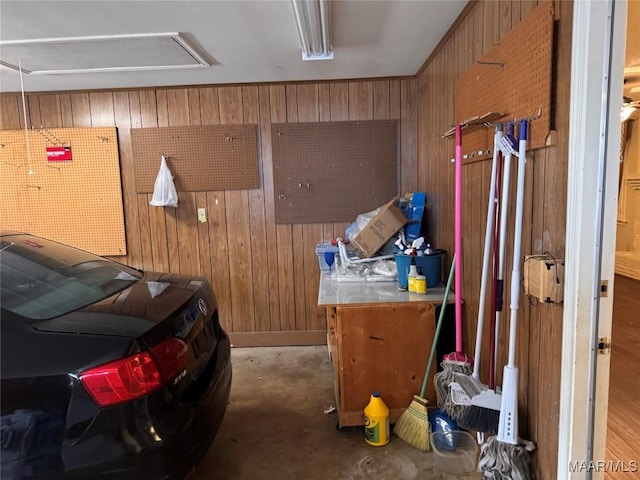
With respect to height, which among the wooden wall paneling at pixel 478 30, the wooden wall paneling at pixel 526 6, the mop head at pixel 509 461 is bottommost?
the mop head at pixel 509 461

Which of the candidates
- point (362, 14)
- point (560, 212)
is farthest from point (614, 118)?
point (362, 14)

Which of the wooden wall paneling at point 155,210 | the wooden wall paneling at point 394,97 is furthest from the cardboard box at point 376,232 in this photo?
the wooden wall paneling at point 155,210

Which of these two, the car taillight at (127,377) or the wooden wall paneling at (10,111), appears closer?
the car taillight at (127,377)

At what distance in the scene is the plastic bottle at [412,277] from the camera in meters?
2.49

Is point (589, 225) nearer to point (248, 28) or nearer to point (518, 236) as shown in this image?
point (518, 236)

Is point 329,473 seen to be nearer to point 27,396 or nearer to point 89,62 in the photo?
point 27,396

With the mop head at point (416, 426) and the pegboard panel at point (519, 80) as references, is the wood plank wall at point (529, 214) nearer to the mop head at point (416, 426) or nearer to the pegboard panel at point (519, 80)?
the pegboard panel at point (519, 80)

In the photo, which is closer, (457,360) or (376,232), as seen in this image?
(457,360)

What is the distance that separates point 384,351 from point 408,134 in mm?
1935

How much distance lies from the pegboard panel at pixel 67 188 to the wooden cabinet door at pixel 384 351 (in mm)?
2395

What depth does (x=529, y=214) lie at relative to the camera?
5.17 ft

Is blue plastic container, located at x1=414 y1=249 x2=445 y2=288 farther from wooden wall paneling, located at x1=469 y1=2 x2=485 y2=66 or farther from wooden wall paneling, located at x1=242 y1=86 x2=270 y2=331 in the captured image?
wooden wall paneling, located at x1=242 y1=86 x2=270 y2=331

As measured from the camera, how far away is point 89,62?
282 centimetres

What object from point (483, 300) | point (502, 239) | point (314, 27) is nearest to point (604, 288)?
point (502, 239)
